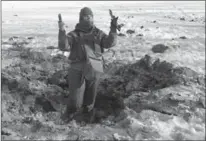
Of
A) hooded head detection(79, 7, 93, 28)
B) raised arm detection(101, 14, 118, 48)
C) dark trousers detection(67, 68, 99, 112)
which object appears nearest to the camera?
raised arm detection(101, 14, 118, 48)

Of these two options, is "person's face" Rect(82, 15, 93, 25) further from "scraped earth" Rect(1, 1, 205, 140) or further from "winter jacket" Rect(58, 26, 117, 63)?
"scraped earth" Rect(1, 1, 205, 140)

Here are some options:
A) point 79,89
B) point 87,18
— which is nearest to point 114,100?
point 79,89

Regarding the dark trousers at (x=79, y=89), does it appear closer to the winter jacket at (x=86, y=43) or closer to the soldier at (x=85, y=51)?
the soldier at (x=85, y=51)

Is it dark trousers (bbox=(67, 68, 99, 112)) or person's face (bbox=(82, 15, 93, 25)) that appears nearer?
person's face (bbox=(82, 15, 93, 25))

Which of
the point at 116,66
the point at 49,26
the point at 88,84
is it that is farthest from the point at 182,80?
the point at 49,26

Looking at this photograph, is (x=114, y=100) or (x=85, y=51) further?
(x=114, y=100)

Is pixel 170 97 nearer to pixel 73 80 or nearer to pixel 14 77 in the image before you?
pixel 73 80

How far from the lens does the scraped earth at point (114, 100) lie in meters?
3.75

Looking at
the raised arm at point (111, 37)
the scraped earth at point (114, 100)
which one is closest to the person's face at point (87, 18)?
the raised arm at point (111, 37)

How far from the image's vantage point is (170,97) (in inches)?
184

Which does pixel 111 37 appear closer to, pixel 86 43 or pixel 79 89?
pixel 86 43

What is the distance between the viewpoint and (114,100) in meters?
4.91

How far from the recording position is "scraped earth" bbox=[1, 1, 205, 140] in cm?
375

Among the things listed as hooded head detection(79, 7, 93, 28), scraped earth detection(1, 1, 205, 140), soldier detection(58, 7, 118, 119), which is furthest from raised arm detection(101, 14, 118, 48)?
scraped earth detection(1, 1, 205, 140)
